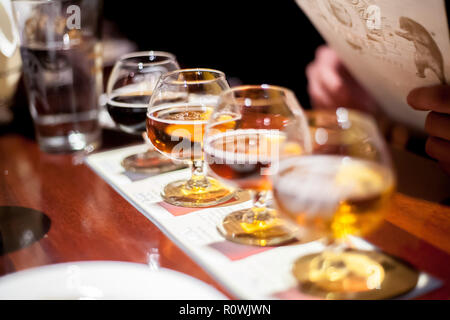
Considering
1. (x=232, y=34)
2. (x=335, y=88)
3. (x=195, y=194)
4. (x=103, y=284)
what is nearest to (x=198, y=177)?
(x=195, y=194)

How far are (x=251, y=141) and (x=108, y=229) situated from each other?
1.08 ft

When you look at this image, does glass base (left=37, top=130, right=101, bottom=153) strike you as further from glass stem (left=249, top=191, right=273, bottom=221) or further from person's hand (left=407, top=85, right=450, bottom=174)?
person's hand (left=407, top=85, right=450, bottom=174)

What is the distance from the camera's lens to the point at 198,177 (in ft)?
3.78

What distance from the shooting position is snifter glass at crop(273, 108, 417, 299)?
0.70m

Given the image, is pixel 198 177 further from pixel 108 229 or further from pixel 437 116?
pixel 437 116

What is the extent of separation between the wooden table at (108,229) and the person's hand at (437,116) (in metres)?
0.06

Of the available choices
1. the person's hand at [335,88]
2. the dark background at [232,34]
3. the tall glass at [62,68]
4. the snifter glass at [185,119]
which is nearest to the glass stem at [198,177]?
the snifter glass at [185,119]

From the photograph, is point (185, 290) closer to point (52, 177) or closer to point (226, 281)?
point (226, 281)

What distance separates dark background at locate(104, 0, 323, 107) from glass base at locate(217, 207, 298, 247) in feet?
7.28

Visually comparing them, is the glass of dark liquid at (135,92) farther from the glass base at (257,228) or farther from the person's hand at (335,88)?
the person's hand at (335,88)

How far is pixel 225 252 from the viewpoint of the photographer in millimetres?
854

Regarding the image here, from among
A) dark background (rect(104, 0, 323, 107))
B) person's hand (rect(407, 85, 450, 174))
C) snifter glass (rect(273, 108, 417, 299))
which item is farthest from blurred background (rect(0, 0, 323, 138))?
snifter glass (rect(273, 108, 417, 299))

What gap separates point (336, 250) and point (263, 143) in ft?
0.74
